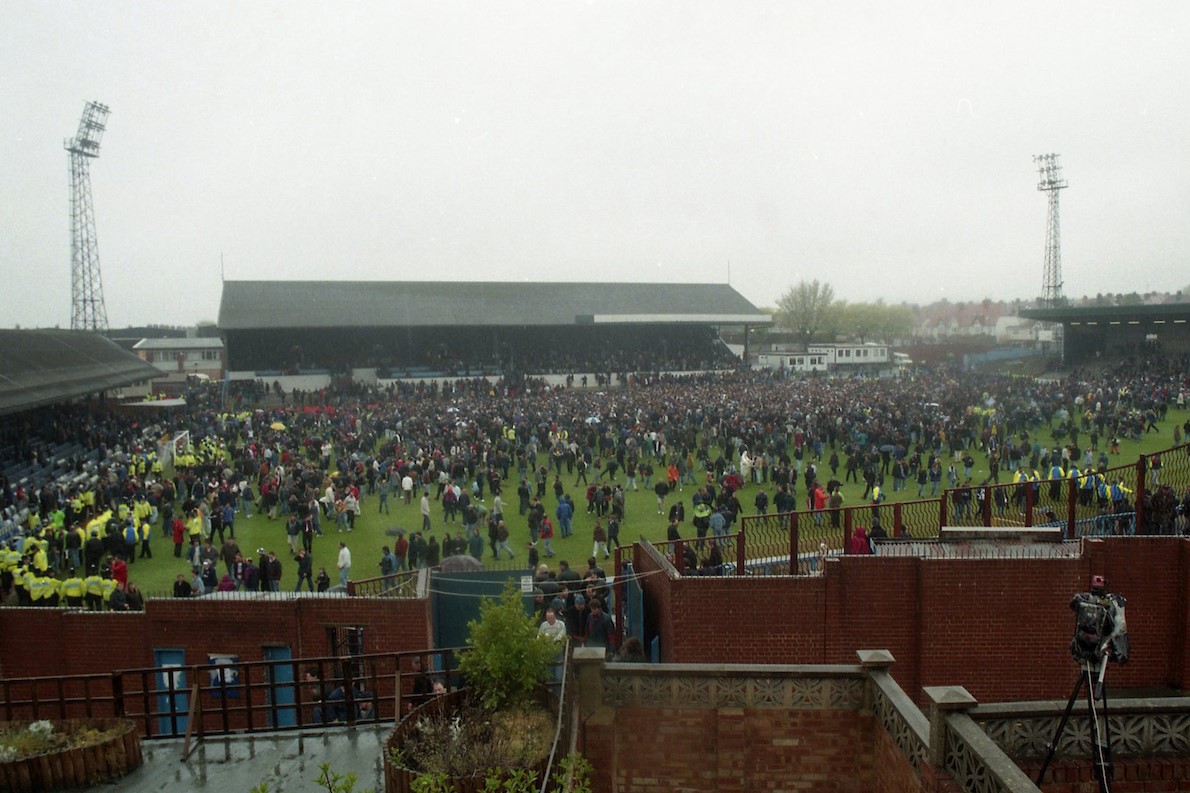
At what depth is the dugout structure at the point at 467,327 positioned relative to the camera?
49.3 meters

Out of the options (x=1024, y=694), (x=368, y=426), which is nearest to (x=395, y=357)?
(x=368, y=426)

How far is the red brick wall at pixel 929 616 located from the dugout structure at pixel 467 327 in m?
39.0

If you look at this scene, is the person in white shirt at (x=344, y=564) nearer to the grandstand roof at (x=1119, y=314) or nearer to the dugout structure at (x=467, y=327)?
the dugout structure at (x=467, y=327)

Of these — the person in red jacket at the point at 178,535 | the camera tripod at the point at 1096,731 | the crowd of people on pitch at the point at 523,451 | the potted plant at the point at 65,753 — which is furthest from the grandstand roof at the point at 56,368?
the camera tripod at the point at 1096,731

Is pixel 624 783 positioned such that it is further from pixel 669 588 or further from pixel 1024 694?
pixel 1024 694

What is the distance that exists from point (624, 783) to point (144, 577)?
1247 cm

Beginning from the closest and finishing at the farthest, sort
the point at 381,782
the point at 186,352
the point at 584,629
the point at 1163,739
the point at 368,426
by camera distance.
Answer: the point at 1163,739 → the point at 381,782 → the point at 584,629 → the point at 368,426 → the point at 186,352

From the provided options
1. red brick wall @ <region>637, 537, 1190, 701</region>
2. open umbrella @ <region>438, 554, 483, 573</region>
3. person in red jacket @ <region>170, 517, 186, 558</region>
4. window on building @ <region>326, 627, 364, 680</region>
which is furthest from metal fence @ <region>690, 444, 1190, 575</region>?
person in red jacket @ <region>170, 517, 186, 558</region>

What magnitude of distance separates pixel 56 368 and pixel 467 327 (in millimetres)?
23955

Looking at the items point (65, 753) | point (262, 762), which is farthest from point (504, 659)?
point (65, 753)

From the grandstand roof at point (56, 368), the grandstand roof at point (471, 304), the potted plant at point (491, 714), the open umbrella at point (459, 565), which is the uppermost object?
the grandstand roof at point (471, 304)

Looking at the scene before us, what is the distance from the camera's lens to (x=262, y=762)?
22.1ft

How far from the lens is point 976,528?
1124 cm

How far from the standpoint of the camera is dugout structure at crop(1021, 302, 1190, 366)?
147 feet
